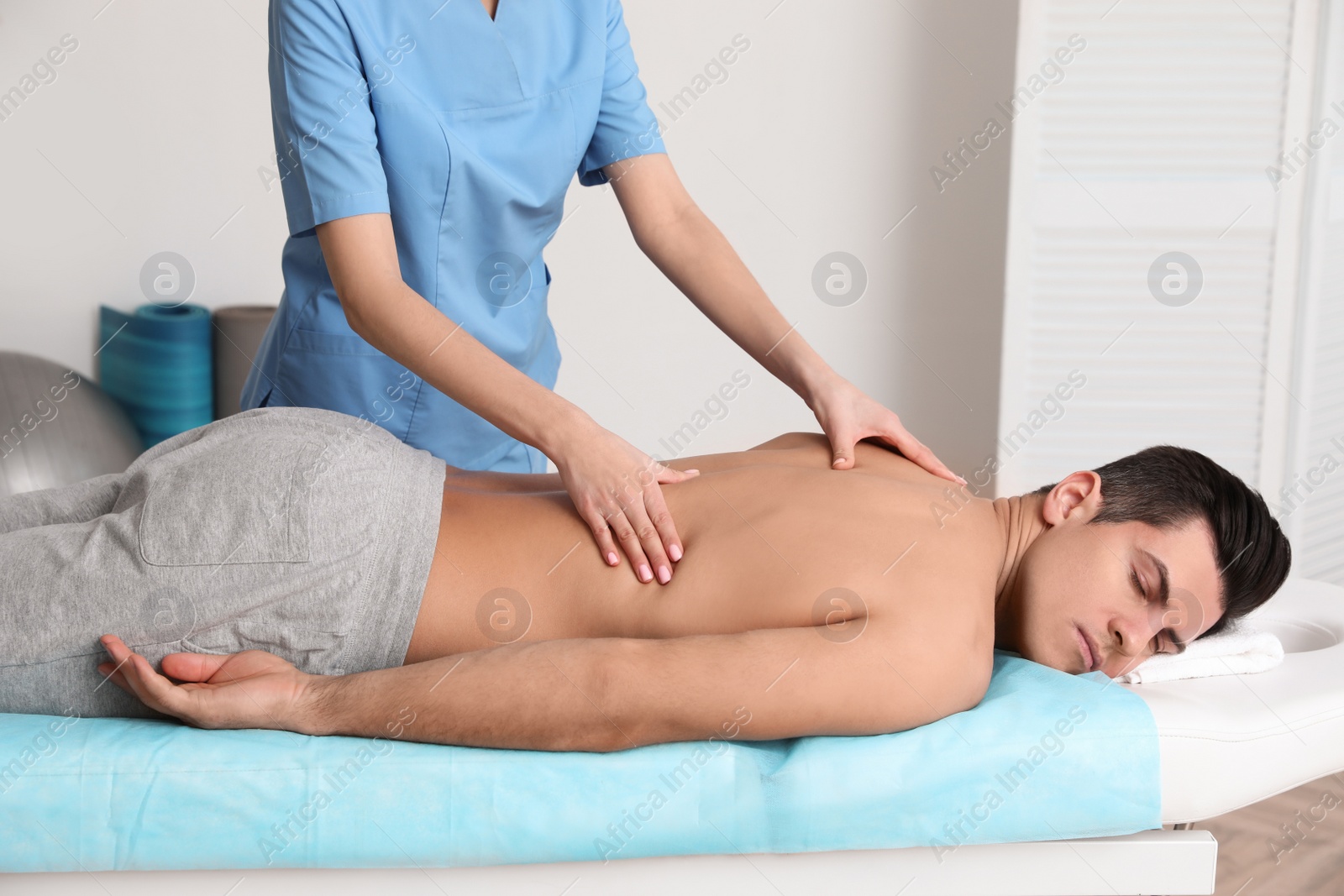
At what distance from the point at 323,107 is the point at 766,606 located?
800 mm

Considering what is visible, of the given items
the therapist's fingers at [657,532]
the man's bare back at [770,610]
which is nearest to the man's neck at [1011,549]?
the man's bare back at [770,610]

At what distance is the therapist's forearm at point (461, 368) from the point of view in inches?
47.9

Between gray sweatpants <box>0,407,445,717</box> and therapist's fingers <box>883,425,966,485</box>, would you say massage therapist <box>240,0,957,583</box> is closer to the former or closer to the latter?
therapist's fingers <box>883,425,966,485</box>

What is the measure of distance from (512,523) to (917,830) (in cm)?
57

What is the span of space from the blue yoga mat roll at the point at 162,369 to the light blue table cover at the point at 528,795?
2.11m

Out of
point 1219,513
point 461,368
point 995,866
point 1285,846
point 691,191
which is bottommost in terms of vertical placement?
point 1285,846

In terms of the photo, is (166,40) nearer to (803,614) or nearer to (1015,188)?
(1015,188)

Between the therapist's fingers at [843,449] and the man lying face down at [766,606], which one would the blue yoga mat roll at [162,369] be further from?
the therapist's fingers at [843,449]

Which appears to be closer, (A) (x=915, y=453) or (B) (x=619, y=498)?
(B) (x=619, y=498)

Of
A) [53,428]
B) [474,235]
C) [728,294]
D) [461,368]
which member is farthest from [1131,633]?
[53,428]

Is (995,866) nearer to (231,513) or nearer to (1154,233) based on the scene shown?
(231,513)

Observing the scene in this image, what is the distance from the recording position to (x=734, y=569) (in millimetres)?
1218

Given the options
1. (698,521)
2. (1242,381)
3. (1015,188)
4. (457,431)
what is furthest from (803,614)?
(1242,381)

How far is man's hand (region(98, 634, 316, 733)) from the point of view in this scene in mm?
1116
